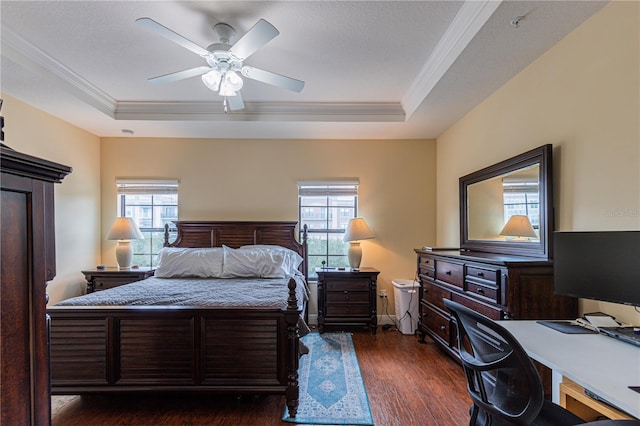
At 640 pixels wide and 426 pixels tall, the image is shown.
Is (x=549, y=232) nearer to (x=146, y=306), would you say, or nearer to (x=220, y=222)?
(x=146, y=306)

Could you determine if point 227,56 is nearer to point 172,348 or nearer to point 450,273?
point 172,348

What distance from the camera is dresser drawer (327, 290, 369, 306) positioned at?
12.6 feet

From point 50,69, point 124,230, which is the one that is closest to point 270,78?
point 50,69

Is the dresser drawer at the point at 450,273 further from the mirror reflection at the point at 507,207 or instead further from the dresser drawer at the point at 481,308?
the mirror reflection at the point at 507,207

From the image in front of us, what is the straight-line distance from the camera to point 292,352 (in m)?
2.14

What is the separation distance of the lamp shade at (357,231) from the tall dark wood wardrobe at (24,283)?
3299 millimetres

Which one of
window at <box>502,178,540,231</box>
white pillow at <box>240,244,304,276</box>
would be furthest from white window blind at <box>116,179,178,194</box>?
window at <box>502,178,540,231</box>

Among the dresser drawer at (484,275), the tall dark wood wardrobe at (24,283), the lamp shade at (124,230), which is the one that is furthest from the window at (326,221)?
the tall dark wood wardrobe at (24,283)

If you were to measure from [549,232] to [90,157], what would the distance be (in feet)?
16.3

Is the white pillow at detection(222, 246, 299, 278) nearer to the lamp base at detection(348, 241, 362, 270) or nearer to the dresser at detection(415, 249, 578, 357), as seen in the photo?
the lamp base at detection(348, 241, 362, 270)

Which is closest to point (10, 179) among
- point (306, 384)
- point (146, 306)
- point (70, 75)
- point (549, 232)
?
point (146, 306)

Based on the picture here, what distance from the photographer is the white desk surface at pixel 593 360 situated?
39.8 inches

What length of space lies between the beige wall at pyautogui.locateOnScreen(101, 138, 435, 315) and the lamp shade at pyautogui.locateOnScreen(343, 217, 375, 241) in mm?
289

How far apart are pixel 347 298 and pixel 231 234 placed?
1689 mm
